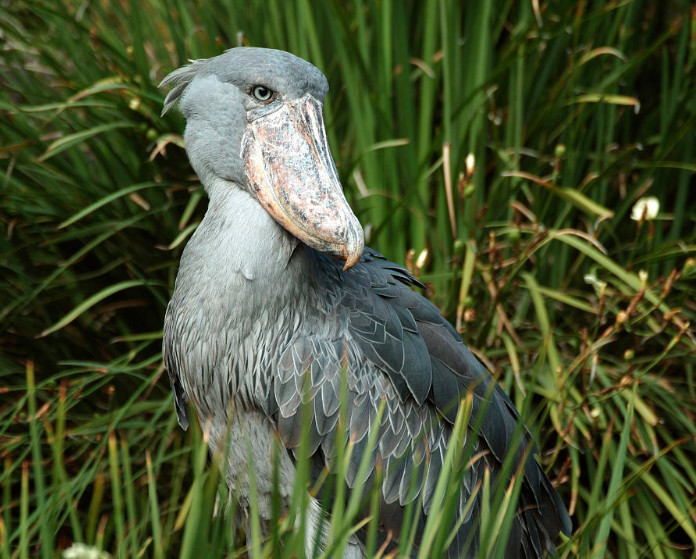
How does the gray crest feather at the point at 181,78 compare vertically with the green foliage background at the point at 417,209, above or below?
above

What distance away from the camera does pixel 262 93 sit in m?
2.17

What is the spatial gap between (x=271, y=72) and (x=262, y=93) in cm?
7

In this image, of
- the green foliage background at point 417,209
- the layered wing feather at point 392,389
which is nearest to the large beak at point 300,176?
the layered wing feather at point 392,389

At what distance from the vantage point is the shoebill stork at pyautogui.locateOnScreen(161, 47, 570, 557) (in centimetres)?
213

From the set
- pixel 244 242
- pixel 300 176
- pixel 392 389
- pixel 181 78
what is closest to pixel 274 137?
pixel 300 176

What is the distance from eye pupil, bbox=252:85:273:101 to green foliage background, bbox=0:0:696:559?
0.83 m

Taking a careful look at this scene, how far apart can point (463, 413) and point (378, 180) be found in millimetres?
1601

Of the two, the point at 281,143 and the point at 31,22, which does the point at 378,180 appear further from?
the point at 31,22

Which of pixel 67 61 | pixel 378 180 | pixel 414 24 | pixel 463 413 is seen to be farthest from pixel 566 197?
pixel 67 61

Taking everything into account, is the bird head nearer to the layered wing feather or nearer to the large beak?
the large beak

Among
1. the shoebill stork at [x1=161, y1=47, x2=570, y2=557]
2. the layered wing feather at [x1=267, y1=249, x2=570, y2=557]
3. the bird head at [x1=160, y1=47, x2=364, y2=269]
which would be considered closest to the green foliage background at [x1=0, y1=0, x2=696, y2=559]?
the layered wing feather at [x1=267, y1=249, x2=570, y2=557]

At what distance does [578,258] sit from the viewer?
3.26 m

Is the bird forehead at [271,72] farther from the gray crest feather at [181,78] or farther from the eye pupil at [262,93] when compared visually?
the gray crest feather at [181,78]

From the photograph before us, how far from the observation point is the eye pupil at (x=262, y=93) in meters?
2.16
